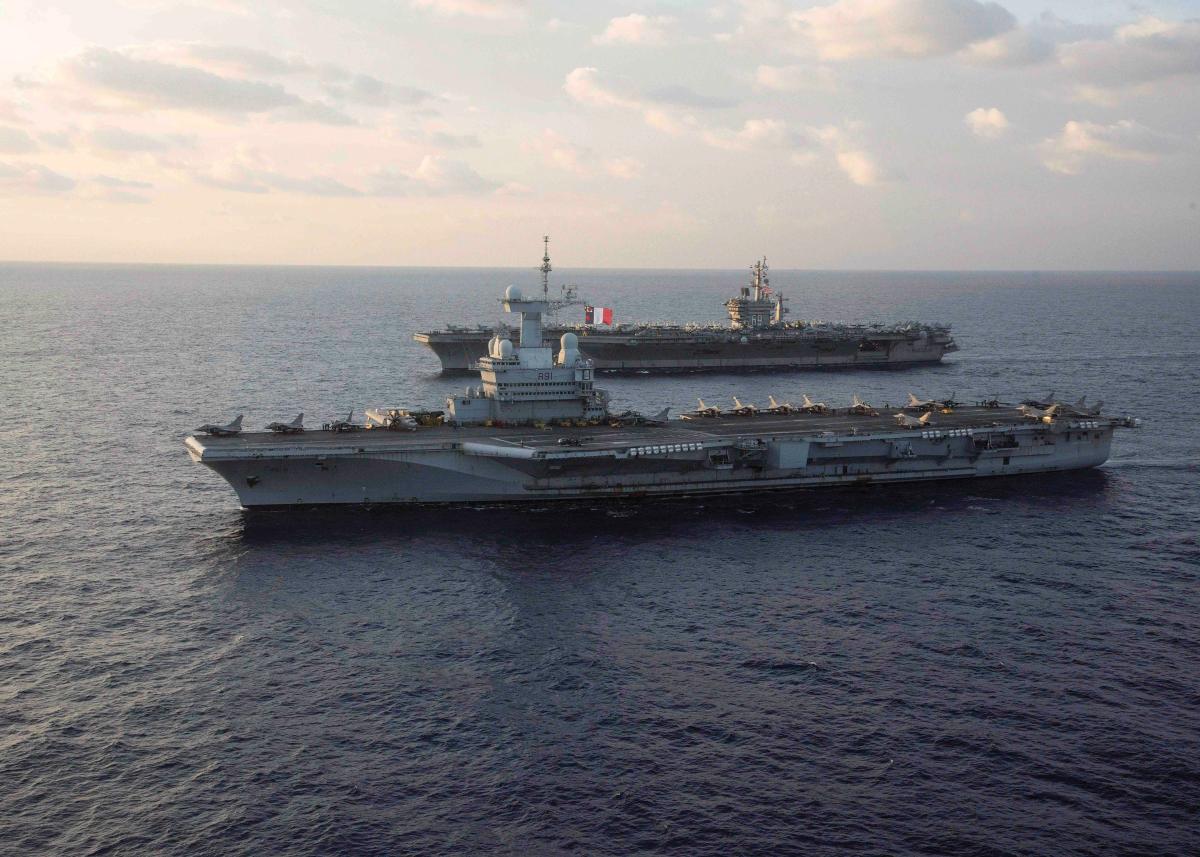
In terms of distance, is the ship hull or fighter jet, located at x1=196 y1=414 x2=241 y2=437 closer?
fighter jet, located at x1=196 y1=414 x2=241 y2=437

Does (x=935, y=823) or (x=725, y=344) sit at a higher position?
(x=725, y=344)

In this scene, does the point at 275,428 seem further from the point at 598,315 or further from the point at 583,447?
the point at 598,315

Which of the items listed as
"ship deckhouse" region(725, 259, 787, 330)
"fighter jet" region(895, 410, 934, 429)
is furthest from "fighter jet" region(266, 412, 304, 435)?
"ship deckhouse" region(725, 259, 787, 330)

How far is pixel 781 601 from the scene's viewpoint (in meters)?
28.6

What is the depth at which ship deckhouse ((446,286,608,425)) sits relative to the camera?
141 ft

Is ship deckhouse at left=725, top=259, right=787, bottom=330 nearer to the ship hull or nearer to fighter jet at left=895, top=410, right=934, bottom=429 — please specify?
the ship hull

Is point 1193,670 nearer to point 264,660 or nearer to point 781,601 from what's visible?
point 781,601

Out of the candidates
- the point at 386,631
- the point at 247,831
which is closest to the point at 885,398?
the point at 386,631

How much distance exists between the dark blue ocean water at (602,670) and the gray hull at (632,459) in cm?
122

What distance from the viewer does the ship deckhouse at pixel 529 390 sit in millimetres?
42938

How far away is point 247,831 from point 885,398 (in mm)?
54075

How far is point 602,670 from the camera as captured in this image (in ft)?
78.6

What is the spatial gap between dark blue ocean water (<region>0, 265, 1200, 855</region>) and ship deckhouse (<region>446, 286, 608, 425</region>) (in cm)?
708

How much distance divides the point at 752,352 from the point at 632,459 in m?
46.5
